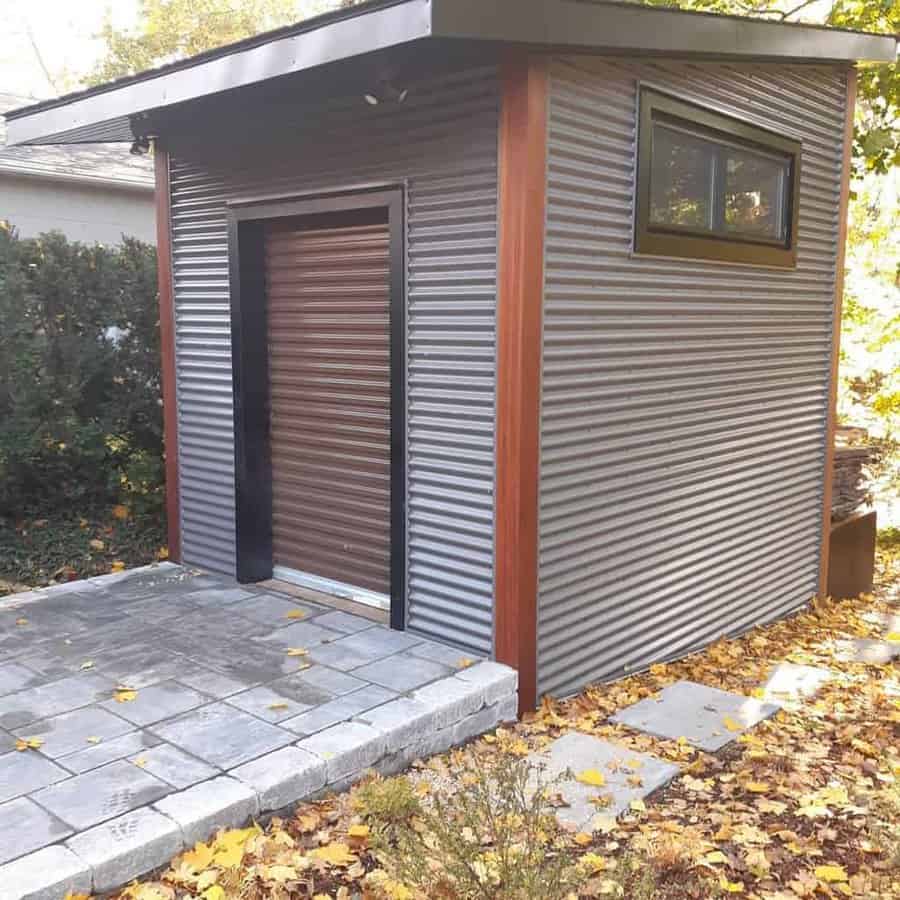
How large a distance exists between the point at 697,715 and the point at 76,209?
32.7ft

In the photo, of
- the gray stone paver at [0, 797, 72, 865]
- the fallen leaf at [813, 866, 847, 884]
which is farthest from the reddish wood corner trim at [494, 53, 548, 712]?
the gray stone paver at [0, 797, 72, 865]

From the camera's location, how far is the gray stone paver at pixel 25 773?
11.0 feet

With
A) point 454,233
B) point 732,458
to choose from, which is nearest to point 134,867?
point 454,233

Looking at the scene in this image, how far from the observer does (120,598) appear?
5.71 metres

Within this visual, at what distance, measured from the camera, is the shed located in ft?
14.6

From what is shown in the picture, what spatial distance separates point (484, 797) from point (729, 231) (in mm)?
3974

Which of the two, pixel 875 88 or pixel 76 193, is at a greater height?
pixel 875 88

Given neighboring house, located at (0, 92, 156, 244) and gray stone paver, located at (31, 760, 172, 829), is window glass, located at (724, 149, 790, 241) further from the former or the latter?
neighboring house, located at (0, 92, 156, 244)

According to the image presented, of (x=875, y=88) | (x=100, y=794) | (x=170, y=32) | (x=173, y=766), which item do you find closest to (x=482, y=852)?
(x=173, y=766)

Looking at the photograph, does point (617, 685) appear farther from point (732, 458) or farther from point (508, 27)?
point (508, 27)

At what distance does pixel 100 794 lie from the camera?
3.33 metres

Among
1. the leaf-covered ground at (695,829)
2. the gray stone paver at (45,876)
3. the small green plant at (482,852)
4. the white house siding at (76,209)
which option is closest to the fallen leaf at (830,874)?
the leaf-covered ground at (695,829)

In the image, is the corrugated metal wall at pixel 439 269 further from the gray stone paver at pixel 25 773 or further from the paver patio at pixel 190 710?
the gray stone paver at pixel 25 773

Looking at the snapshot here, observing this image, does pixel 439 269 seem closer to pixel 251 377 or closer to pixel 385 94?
pixel 385 94
